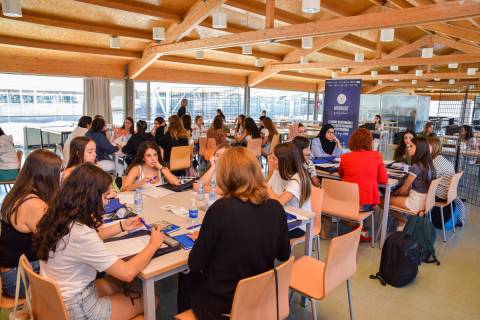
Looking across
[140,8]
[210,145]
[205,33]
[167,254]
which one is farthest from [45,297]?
[205,33]

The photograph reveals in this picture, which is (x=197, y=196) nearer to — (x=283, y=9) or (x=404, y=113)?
(x=283, y=9)

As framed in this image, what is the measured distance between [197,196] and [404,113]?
49.1ft

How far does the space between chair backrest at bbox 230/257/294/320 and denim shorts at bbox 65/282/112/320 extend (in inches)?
24.9

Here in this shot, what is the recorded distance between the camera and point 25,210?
6.17 feet

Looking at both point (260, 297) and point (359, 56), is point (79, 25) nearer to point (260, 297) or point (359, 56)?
point (359, 56)

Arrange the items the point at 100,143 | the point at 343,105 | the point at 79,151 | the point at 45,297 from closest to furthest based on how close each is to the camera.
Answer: the point at 45,297 → the point at 79,151 → the point at 100,143 → the point at 343,105

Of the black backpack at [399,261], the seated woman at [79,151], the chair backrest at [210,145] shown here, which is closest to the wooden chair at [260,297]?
the black backpack at [399,261]

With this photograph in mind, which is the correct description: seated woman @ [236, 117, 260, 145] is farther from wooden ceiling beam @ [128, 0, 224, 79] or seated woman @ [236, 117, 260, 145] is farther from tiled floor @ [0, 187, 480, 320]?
tiled floor @ [0, 187, 480, 320]

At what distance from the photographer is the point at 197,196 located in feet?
9.48

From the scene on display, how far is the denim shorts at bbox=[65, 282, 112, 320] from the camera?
5.23ft

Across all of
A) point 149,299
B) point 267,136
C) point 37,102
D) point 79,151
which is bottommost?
point 149,299

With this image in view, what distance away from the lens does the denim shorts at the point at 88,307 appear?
1.59 metres

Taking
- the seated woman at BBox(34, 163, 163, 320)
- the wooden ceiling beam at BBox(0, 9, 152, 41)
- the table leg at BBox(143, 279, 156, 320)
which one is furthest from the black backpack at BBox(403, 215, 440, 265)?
the wooden ceiling beam at BBox(0, 9, 152, 41)

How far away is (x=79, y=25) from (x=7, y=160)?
360cm
